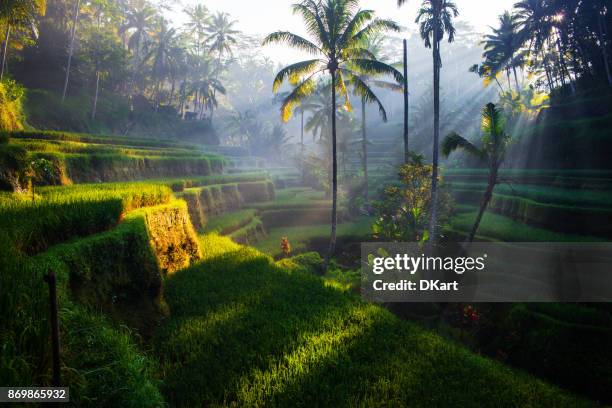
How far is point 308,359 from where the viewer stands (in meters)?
6.26

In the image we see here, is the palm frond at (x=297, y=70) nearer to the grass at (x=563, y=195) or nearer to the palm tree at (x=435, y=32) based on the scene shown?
the palm tree at (x=435, y=32)

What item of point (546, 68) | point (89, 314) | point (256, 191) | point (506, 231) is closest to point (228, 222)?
point (256, 191)

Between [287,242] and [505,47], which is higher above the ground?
[505,47]

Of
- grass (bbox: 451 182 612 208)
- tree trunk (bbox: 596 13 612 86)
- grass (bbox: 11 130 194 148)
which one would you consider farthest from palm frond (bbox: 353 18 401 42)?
tree trunk (bbox: 596 13 612 86)

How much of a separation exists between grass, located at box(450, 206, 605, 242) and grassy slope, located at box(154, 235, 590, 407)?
343 inches

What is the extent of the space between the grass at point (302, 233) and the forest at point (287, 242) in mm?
194

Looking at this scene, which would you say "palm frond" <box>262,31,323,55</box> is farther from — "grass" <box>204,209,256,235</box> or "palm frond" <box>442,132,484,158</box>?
"grass" <box>204,209,256,235</box>

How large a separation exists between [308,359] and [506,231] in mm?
13594

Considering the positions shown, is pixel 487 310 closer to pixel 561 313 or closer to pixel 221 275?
pixel 561 313

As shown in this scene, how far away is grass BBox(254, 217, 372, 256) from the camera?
1939cm

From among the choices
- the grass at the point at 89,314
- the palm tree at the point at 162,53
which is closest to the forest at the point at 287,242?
the grass at the point at 89,314

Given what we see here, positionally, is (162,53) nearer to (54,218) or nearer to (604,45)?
(54,218)

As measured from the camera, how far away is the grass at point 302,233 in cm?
1939

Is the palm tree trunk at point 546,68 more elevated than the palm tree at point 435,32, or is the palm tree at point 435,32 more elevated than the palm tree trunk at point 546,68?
the palm tree trunk at point 546,68
